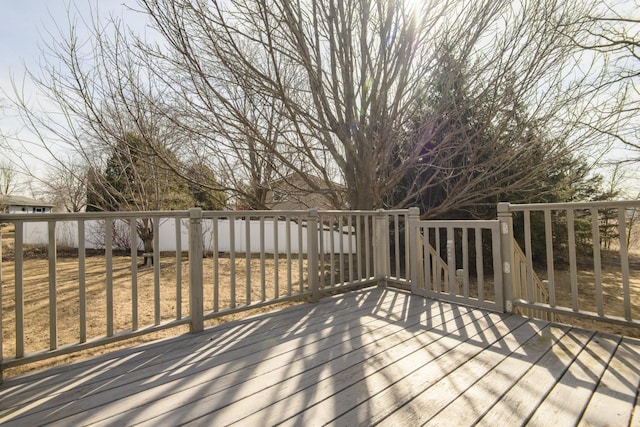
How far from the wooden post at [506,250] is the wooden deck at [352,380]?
271 millimetres

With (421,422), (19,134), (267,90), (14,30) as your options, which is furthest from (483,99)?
(19,134)

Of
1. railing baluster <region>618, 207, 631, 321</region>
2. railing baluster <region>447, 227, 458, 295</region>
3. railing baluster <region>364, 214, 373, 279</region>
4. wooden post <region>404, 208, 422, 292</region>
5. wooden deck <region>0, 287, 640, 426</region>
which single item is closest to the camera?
wooden deck <region>0, 287, 640, 426</region>

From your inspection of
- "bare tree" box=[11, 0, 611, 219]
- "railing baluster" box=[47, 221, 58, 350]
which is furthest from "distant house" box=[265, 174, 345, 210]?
"railing baluster" box=[47, 221, 58, 350]

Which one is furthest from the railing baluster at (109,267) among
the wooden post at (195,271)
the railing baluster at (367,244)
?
the railing baluster at (367,244)

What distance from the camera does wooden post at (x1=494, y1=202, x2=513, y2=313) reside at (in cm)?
275

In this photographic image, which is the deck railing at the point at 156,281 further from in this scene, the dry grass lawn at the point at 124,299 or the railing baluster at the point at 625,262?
the railing baluster at the point at 625,262

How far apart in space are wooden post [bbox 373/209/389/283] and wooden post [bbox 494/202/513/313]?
4.31ft

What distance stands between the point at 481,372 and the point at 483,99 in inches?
169

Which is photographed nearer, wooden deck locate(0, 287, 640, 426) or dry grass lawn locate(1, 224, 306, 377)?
wooden deck locate(0, 287, 640, 426)

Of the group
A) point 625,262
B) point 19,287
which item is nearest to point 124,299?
point 19,287

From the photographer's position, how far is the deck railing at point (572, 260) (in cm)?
225

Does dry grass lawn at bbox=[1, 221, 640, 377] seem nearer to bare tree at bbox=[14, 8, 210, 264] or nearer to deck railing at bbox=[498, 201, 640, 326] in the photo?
deck railing at bbox=[498, 201, 640, 326]

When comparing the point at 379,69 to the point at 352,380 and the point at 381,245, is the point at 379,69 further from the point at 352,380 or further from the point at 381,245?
the point at 352,380

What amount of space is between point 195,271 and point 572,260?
294 cm
